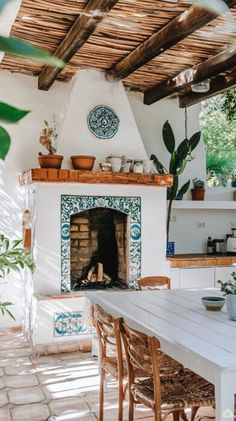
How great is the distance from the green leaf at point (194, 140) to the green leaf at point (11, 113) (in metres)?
5.43

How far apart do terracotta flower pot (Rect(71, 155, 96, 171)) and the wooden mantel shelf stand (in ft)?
0.36

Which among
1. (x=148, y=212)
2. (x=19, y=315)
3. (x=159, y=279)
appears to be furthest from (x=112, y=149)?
(x=19, y=315)

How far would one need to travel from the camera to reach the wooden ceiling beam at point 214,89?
489cm

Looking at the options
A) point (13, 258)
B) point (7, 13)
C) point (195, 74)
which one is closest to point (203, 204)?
point (195, 74)

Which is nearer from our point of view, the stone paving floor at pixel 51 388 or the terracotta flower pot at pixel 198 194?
the stone paving floor at pixel 51 388

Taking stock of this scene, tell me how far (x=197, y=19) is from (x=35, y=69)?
2447 mm

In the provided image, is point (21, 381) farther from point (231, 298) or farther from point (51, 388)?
point (231, 298)

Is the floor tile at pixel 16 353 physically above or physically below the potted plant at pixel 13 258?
below

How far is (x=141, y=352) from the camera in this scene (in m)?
2.21

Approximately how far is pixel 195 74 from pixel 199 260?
220 cm

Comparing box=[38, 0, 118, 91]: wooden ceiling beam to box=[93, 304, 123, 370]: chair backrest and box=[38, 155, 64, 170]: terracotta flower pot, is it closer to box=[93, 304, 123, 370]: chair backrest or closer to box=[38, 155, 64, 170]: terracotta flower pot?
box=[38, 155, 64, 170]: terracotta flower pot

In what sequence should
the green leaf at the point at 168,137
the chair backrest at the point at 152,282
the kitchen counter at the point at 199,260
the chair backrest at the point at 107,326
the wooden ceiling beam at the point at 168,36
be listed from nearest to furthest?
the chair backrest at the point at 107,326, the wooden ceiling beam at the point at 168,36, the chair backrest at the point at 152,282, the kitchen counter at the point at 199,260, the green leaf at the point at 168,137

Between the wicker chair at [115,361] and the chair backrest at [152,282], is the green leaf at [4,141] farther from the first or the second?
the chair backrest at [152,282]

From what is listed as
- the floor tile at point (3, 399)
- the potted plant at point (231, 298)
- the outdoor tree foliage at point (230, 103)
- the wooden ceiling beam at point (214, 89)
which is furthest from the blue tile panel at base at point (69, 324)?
the outdoor tree foliage at point (230, 103)
